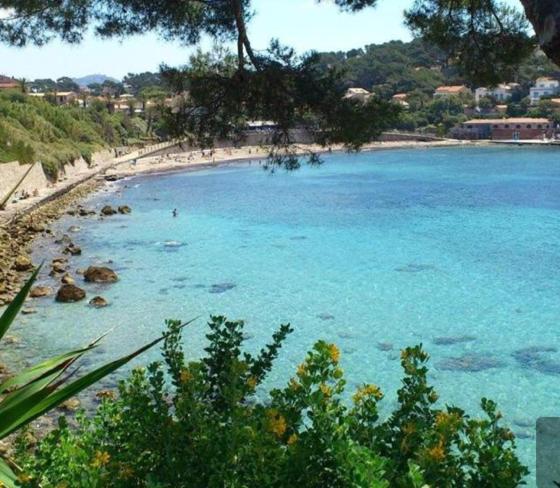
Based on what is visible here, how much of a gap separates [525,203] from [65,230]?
22704mm

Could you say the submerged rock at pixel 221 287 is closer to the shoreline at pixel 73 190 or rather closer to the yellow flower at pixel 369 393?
the shoreline at pixel 73 190

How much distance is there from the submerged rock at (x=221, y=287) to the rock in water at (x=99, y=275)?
269cm

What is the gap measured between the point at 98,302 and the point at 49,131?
32.9 metres

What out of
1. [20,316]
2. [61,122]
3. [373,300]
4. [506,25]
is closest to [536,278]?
[373,300]

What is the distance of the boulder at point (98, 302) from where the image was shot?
14961mm

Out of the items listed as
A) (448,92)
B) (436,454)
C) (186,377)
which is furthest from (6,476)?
(448,92)

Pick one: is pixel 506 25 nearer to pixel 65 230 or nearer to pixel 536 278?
pixel 536 278

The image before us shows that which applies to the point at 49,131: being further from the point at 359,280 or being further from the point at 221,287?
the point at 359,280

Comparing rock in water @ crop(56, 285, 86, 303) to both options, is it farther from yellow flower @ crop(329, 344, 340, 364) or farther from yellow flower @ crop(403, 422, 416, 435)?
yellow flower @ crop(403, 422, 416, 435)

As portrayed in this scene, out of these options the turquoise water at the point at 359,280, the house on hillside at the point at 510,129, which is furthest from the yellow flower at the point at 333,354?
the house on hillside at the point at 510,129

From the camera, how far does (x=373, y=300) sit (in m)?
16.1

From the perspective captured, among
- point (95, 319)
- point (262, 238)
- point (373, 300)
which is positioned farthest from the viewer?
point (262, 238)

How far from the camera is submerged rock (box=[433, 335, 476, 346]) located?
12.7 m

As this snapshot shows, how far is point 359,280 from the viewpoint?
60.0 ft
